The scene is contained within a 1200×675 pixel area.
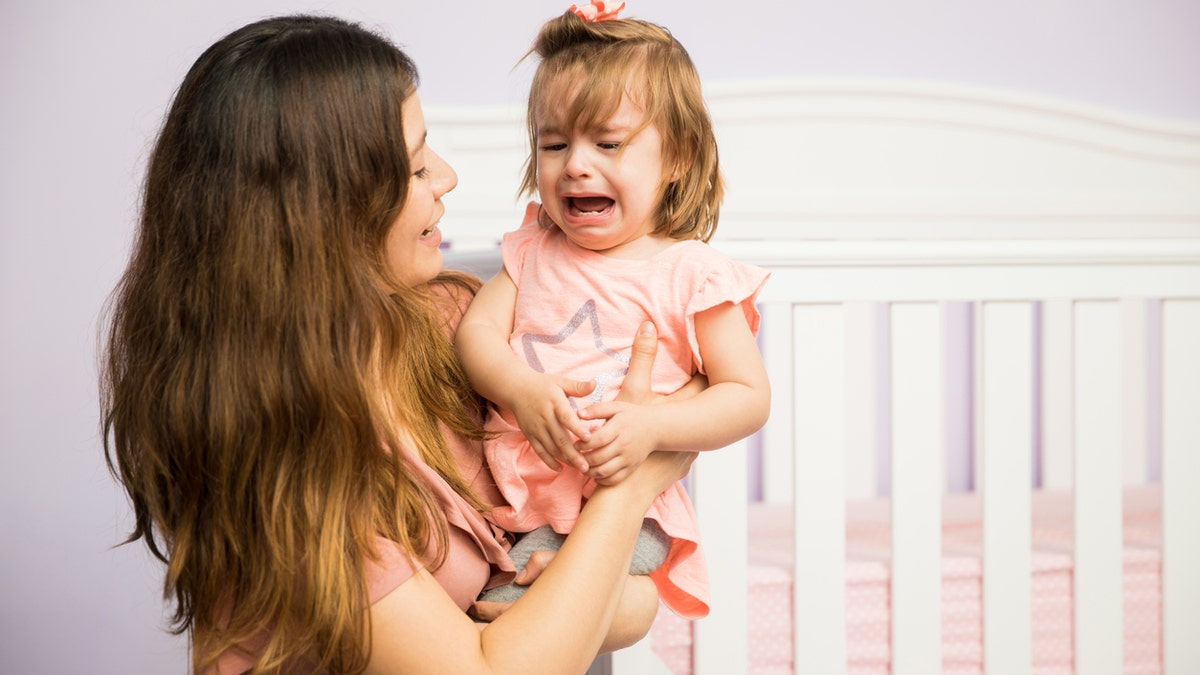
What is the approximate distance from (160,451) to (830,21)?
1.85 metres

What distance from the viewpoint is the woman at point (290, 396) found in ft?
2.49

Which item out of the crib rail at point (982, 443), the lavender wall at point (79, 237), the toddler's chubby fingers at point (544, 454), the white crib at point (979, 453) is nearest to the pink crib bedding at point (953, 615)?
the white crib at point (979, 453)

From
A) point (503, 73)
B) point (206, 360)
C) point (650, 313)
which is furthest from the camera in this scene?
point (503, 73)

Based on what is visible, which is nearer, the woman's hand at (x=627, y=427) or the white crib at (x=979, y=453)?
the woman's hand at (x=627, y=427)

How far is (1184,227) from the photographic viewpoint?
2.27 m

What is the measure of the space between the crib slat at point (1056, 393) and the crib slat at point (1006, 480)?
A: 899 mm

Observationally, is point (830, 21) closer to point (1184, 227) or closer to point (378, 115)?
point (1184, 227)

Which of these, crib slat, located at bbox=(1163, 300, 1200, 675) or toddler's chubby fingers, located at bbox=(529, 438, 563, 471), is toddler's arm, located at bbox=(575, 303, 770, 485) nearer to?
toddler's chubby fingers, located at bbox=(529, 438, 563, 471)

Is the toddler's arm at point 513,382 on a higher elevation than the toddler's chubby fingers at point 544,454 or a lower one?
higher

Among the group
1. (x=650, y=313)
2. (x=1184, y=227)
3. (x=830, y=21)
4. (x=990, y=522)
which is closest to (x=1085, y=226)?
(x=1184, y=227)

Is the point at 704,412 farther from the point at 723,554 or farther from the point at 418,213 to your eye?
the point at 723,554

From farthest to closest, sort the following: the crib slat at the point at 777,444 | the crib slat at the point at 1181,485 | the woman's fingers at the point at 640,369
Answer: the crib slat at the point at 777,444 → the crib slat at the point at 1181,485 → the woman's fingers at the point at 640,369

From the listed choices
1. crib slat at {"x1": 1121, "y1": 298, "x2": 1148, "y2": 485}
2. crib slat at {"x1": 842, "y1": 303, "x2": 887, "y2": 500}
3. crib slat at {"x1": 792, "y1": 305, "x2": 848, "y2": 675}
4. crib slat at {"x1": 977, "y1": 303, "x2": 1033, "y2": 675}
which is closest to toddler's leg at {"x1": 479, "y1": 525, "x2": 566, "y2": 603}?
crib slat at {"x1": 792, "y1": 305, "x2": 848, "y2": 675}

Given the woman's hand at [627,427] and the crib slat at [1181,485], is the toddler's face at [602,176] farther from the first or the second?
the crib slat at [1181,485]
